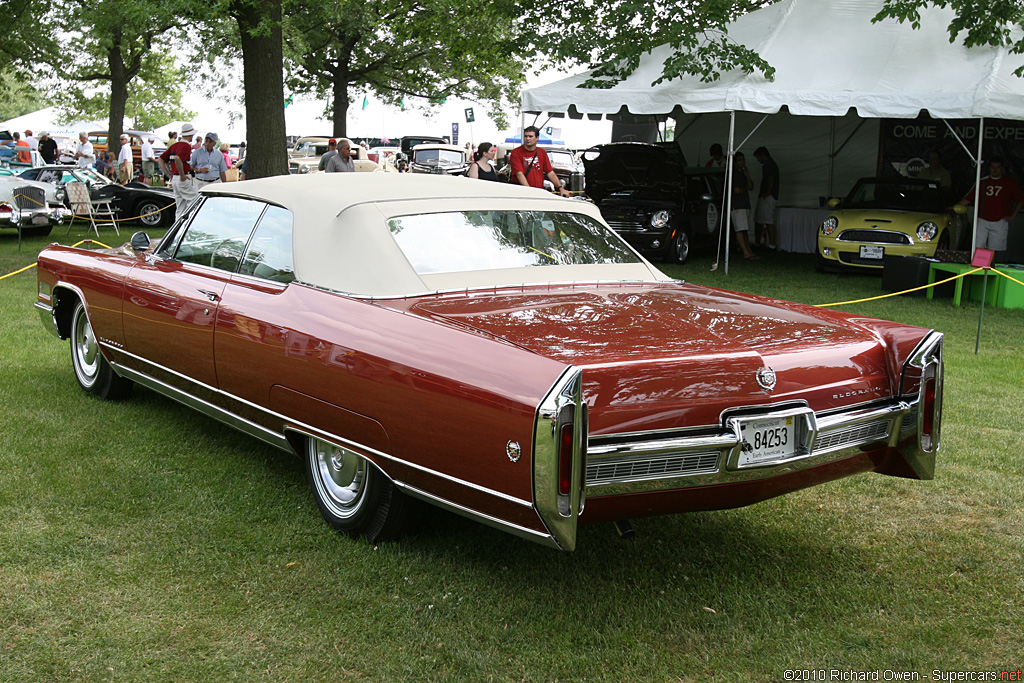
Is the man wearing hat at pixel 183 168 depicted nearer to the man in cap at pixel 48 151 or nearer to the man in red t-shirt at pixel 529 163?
the man in red t-shirt at pixel 529 163

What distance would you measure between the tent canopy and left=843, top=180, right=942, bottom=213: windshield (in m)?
1.91

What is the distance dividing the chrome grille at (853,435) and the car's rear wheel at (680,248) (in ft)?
35.8

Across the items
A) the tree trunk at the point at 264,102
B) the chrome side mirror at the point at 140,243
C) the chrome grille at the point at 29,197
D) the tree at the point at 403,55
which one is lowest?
the chrome grille at the point at 29,197

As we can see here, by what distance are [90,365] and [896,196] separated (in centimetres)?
1171

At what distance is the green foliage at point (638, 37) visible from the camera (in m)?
13.7

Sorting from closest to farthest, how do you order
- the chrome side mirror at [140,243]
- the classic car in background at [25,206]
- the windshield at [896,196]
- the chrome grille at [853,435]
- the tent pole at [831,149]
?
the chrome grille at [853,435]
the chrome side mirror at [140,243]
the windshield at [896,196]
the classic car in background at [25,206]
the tent pole at [831,149]

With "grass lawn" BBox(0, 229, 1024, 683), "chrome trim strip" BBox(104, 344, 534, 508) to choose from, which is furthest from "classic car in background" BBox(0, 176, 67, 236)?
"grass lawn" BBox(0, 229, 1024, 683)

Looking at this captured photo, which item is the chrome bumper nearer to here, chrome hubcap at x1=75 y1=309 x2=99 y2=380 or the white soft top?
the white soft top

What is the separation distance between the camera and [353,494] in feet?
13.2

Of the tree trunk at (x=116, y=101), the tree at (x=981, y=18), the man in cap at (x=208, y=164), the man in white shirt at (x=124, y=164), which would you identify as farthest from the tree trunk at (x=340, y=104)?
the tree at (x=981, y=18)

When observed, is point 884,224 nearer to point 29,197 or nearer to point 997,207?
point 997,207

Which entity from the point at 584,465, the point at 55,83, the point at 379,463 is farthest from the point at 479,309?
the point at 55,83

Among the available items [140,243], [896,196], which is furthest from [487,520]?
[896,196]

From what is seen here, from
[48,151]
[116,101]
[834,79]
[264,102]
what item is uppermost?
[116,101]
